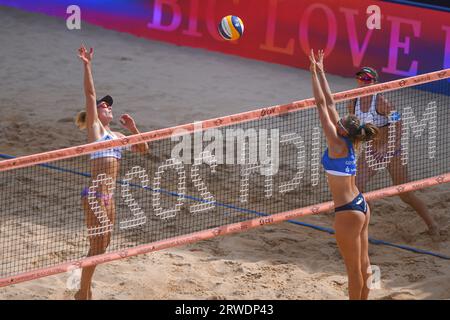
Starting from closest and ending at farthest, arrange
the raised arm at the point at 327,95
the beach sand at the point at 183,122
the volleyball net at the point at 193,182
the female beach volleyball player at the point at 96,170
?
the raised arm at the point at 327,95
the female beach volleyball player at the point at 96,170
the volleyball net at the point at 193,182
the beach sand at the point at 183,122

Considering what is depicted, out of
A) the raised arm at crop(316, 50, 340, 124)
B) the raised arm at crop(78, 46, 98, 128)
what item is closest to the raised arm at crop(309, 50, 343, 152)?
the raised arm at crop(316, 50, 340, 124)

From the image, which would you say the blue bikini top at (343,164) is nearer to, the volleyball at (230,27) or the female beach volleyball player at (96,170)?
the female beach volleyball player at (96,170)

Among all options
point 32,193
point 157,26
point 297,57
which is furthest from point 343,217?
point 157,26

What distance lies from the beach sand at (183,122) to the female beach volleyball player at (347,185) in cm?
140

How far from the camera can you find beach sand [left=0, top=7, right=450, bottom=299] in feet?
39.2

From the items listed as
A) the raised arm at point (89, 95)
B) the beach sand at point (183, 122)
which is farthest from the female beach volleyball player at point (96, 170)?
the beach sand at point (183, 122)

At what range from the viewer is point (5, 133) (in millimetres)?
16031

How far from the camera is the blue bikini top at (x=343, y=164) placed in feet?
34.4

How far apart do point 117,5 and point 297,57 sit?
12.0 ft

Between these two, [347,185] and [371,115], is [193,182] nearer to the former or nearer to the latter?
[371,115]

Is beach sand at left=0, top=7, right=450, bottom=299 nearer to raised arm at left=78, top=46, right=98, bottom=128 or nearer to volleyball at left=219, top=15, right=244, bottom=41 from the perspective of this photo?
raised arm at left=78, top=46, right=98, bottom=128

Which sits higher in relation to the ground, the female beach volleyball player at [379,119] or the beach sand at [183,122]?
the female beach volleyball player at [379,119]

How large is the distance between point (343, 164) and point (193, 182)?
454 centimetres

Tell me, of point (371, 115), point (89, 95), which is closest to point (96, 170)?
point (89, 95)
